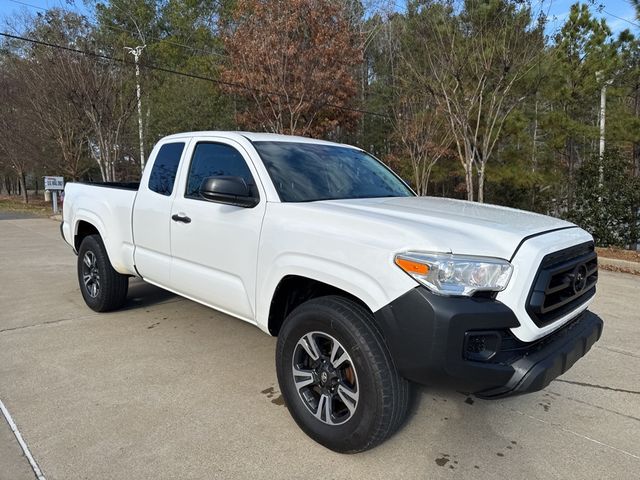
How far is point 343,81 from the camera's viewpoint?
1603 cm

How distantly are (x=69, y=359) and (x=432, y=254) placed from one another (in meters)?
3.21

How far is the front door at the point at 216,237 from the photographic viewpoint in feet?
10.9

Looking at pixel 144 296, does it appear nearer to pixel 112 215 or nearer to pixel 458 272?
pixel 112 215

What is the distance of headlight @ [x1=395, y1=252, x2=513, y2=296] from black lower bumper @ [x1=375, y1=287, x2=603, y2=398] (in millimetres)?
53

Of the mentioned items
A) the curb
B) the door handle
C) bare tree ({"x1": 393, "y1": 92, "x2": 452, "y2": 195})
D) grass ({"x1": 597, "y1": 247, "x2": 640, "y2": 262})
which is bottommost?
the curb

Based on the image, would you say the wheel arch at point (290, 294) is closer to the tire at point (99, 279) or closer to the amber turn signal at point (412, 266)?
the amber turn signal at point (412, 266)

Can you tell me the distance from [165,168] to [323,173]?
5.14 feet

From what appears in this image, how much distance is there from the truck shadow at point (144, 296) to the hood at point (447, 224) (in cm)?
335

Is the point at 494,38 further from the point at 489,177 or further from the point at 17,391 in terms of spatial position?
the point at 17,391

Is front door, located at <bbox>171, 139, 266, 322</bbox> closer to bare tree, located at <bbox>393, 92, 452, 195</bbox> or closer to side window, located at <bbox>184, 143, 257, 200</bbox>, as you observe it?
side window, located at <bbox>184, 143, 257, 200</bbox>

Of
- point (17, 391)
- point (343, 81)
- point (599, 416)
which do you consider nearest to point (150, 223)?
point (17, 391)

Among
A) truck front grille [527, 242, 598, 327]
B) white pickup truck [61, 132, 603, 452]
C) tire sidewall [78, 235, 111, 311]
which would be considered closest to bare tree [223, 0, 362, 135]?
tire sidewall [78, 235, 111, 311]

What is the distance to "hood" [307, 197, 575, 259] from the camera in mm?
2445

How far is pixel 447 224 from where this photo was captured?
2.69 m
